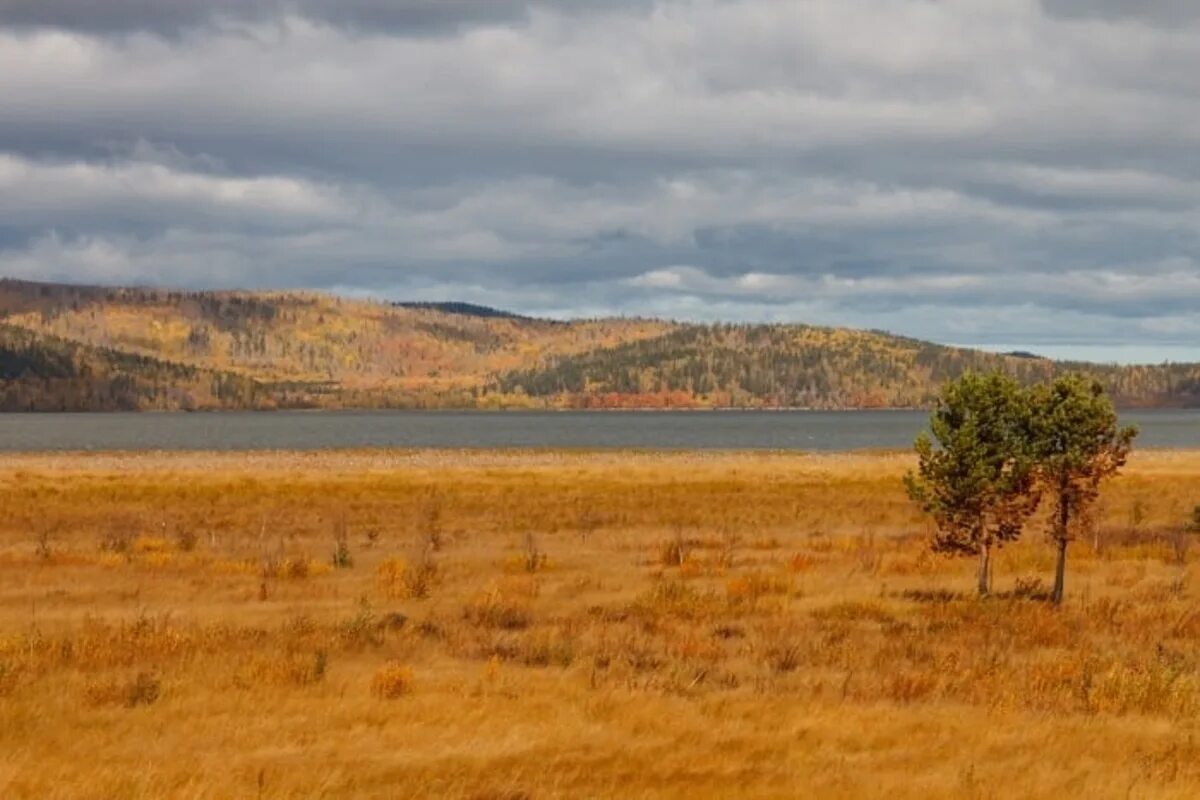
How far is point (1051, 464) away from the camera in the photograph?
2297 centimetres

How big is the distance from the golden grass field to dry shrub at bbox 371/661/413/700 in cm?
4

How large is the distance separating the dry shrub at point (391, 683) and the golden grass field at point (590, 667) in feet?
0.14

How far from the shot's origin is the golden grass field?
10273 millimetres

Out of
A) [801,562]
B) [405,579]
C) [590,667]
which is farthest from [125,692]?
[801,562]

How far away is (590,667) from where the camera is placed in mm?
15102

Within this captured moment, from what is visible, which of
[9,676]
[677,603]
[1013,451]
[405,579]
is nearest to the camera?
[9,676]

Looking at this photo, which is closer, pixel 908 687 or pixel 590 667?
pixel 908 687

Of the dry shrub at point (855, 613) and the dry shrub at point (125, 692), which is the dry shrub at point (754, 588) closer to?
the dry shrub at point (855, 613)

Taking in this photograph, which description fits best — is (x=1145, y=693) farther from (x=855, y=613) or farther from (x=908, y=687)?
(x=855, y=613)

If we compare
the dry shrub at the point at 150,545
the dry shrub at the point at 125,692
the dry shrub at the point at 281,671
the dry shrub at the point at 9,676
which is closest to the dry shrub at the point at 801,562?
the dry shrub at the point at 281,671

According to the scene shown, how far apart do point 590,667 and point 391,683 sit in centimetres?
297

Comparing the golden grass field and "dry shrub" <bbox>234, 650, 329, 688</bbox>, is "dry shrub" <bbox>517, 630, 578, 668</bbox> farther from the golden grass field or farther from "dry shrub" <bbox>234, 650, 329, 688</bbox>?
"dry shrub" <bbox>234, 650, 329, 688</bbox>

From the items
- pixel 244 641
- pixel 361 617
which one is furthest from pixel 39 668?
pixel 361 617

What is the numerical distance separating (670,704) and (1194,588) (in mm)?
16343
